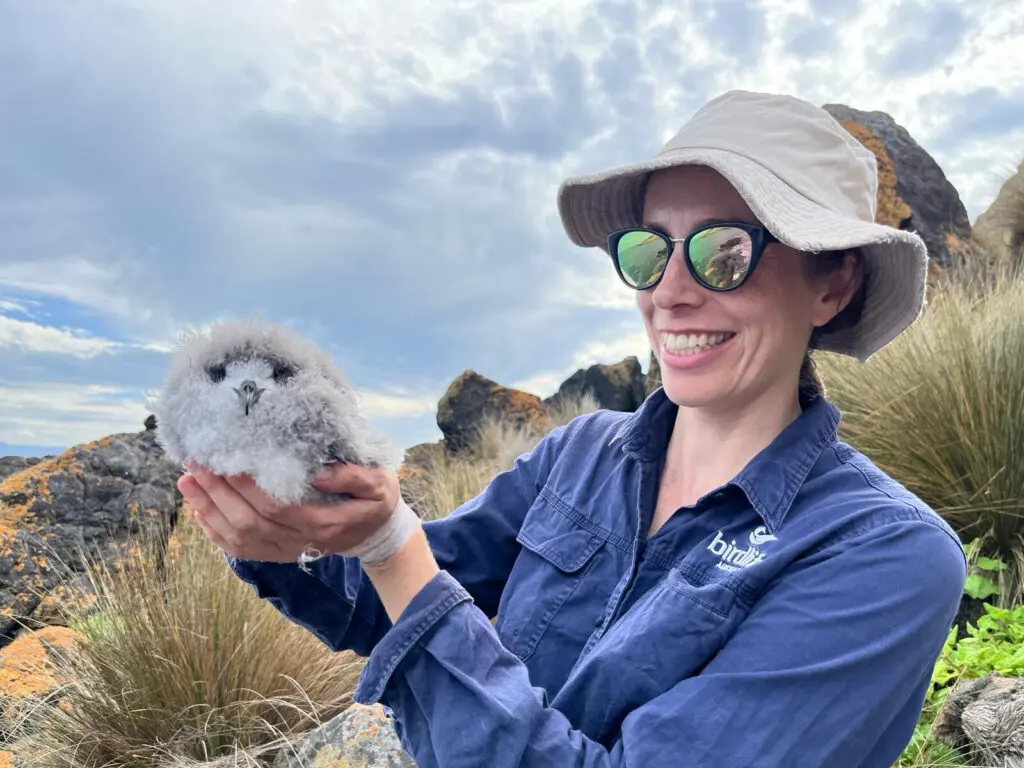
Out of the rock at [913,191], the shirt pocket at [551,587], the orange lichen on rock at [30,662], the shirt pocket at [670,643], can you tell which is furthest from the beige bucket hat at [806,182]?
the rock at [913,191]

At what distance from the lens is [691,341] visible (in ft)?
6.51

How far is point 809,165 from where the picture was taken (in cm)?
197

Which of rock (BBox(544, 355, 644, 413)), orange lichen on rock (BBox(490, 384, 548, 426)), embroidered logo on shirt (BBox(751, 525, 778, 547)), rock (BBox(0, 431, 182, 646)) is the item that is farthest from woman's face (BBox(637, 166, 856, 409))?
rock (BBox(544, 355, 644, 413))

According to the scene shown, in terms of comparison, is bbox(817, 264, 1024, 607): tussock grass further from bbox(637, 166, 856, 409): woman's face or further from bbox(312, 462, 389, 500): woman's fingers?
bbox(312, 462, 389, 500): woman's fingers

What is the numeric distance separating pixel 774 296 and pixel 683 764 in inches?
41.1

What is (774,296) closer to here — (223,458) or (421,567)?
(421,567)

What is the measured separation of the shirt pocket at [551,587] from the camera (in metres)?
1.94

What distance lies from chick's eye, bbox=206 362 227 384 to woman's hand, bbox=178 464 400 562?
154 millimetres

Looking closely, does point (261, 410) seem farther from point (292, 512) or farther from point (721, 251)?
point (721, 251)

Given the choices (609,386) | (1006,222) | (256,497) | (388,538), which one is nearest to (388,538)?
(388,538)

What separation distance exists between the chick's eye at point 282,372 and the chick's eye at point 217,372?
8 centimetres

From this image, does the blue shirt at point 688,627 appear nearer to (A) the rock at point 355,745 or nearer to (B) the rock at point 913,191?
(A) the rock at point 355,745

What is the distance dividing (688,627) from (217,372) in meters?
0.99

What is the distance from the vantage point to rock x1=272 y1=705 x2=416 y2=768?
310cm
